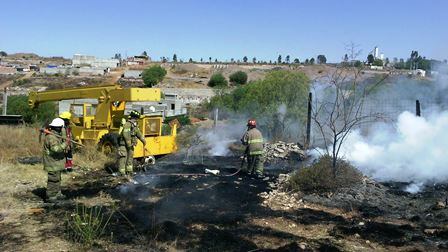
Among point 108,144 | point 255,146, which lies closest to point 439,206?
point 255,146

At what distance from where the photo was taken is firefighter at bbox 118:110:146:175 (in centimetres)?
1154

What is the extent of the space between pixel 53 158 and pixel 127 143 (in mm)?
2977

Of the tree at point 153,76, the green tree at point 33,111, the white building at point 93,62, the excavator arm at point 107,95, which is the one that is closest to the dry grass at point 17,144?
the excavator arm at point 107,95

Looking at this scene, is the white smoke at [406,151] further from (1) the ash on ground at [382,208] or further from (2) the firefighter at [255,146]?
(2) the firefighter at [255,146]

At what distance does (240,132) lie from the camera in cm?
1950

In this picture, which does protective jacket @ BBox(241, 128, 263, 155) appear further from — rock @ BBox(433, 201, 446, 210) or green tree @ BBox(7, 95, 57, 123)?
green tree @ BBox(7, 95, 57, 123)

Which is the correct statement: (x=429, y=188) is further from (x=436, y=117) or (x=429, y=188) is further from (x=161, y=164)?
(x=161, y=164)

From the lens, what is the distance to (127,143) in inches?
455

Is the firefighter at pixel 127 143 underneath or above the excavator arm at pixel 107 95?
underneath

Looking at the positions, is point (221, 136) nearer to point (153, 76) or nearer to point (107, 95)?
point (107, 95)

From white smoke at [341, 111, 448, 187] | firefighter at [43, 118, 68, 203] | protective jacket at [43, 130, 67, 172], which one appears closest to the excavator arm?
firefighter at [43, 118, 68, 203]

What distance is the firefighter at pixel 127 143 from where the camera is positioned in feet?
37.9

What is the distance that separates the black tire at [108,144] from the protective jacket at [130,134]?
4.41 feet

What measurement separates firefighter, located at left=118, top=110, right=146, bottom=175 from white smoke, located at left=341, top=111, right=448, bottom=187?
22.4 feet
